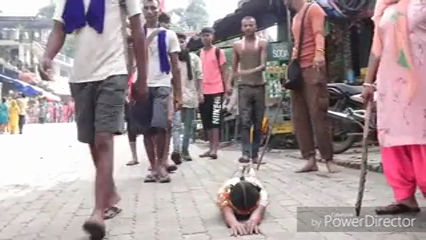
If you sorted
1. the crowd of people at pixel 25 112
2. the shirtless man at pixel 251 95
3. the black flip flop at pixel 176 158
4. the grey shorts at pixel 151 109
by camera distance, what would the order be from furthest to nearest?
the crowd of people at pixel 25 112, the black flip flop at pixel 176 158, the shirtless man at pixel 251 95, the grey shorts at pixel 151 109

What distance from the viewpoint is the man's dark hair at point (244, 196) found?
418 cm

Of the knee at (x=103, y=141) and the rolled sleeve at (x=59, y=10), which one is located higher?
the rolled sleeve at (x=59, y=10)

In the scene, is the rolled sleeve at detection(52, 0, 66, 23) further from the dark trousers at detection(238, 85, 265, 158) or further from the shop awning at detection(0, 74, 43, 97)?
the shop awning at detection(0, 74, 43, 97)

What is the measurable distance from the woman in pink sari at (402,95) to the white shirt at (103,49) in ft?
5.34

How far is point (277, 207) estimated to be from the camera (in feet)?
15.8

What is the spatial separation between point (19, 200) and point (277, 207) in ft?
8.07

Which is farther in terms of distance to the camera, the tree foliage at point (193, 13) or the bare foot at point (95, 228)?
the tree foliage at point (193, 13)

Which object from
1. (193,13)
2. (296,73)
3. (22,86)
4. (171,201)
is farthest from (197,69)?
(193,13)

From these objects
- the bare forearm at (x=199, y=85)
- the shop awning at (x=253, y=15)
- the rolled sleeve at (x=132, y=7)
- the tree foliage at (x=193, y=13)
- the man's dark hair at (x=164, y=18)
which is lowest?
the bare forearm at (x=199, y=85)

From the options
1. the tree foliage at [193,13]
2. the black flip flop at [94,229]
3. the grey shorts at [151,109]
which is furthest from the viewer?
the tree foliage at [193,13]

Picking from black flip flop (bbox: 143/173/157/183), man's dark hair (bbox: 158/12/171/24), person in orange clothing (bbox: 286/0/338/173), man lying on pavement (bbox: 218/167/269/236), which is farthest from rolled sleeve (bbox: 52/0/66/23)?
man's dark hair (bbox: 158/12/171/24)

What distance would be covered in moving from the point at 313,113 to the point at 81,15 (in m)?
2.95

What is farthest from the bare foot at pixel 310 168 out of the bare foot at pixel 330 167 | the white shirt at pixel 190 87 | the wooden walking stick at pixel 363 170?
the white shirt at pixel 190 87

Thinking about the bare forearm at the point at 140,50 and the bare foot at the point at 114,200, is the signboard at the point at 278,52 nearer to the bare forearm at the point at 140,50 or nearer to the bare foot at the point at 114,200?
the bare foot at the point at 114,200
